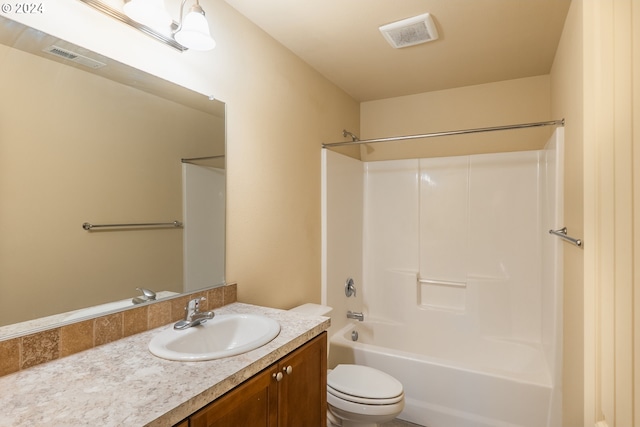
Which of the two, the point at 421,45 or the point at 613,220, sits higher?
the point at 421,45

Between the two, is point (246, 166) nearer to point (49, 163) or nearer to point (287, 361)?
point (49, 163)

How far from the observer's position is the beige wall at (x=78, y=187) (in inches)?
38.5

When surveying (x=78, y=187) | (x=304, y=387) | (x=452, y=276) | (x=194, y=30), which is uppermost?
(x=194, y=30)

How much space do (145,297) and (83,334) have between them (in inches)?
9.7

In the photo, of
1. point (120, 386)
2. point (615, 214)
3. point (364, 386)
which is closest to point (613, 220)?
point (615, 214)

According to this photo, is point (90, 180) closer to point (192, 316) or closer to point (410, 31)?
point (192, 316)

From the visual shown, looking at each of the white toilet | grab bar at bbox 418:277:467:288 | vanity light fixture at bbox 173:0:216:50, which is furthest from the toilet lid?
vanity light fixture at bbox 173:0:216:50

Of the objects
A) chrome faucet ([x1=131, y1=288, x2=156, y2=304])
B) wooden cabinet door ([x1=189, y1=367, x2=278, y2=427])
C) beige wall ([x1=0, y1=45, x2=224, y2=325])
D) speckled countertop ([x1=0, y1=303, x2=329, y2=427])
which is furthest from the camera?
chrome faucet ([x1=131, y1=288, x2=156, y2=304])

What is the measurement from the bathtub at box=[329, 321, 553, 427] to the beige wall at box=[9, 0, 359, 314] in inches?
25.3

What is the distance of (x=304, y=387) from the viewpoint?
1277mm

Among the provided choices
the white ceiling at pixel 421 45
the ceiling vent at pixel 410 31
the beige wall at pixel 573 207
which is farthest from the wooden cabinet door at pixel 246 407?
the ceiling vent at pixel 410 31

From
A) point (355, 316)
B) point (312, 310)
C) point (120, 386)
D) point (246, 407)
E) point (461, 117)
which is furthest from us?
point (461, 117)

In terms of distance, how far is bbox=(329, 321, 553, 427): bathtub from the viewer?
6.31 ft

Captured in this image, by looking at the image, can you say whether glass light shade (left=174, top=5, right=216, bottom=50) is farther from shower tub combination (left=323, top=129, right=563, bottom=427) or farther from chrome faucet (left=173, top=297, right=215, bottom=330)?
shower tub combination (left=323, top=129, right=563, bottom=427)
